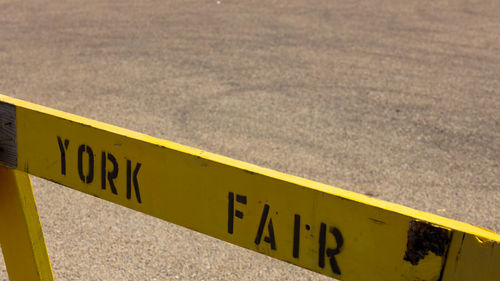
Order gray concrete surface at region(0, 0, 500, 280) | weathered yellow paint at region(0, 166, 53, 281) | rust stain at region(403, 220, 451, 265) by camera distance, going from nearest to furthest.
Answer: rust stain at region(403, 220, 451, 265), weathered yellow paint at region(0, 166, 53, 281), gray concrete surface at region(0, 0, 500, 280)

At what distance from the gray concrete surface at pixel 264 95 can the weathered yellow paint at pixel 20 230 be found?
1.07m

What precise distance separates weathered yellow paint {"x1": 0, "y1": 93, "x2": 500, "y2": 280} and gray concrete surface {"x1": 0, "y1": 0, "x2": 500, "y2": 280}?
5.15 ft

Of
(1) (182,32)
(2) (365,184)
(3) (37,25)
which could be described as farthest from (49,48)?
(2) (365,184)

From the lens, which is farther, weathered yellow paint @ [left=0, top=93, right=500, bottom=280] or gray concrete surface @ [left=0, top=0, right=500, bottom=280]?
gray concrete surface @ [left=0, top=0, right=500, bottom=280]

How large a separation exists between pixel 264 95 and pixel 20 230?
162 inches

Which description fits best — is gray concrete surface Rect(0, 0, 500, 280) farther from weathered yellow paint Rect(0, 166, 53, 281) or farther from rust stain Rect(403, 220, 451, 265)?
rust stain Rect(403, 220, 451, 265)

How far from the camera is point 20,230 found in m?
2.18

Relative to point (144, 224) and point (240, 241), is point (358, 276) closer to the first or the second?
point (240, 241)

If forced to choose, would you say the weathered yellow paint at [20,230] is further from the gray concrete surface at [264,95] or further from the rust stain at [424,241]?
the rust stain at [424,241]

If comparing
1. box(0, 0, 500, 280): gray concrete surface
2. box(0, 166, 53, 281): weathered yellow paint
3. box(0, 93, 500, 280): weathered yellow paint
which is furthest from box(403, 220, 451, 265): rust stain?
box(0, 0, 500, 280): gray concrete surface

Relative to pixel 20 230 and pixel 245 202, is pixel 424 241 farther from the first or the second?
pixel 20 230

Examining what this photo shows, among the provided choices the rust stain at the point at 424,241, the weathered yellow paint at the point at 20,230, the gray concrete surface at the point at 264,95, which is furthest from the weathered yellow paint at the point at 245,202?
the gray concrete surface at the point at 264,95

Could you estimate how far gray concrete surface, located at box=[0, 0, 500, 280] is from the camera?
12.1 feet

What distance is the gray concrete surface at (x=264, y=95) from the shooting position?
12.1 ft
